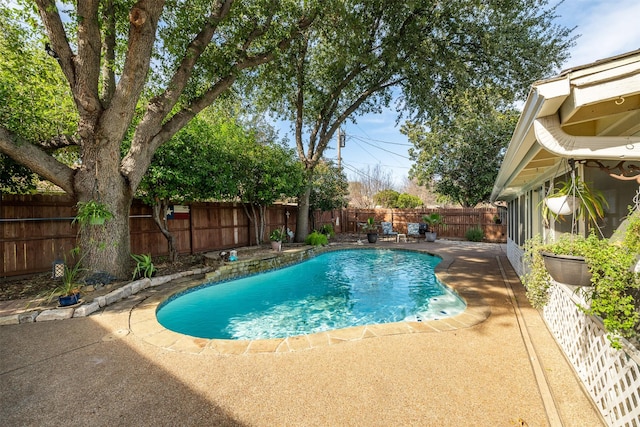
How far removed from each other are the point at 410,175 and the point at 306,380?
15.8 m

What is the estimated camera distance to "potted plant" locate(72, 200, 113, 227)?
4.71 m

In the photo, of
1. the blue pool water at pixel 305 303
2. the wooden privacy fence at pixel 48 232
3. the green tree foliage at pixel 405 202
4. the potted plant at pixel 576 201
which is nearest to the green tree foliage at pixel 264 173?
the wooden privacy fence at pixel 48 232

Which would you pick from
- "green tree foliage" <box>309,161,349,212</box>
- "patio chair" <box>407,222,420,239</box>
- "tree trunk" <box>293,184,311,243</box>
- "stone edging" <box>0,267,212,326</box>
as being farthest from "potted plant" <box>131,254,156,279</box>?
"patio chair" <box>407,222,420,239</box>

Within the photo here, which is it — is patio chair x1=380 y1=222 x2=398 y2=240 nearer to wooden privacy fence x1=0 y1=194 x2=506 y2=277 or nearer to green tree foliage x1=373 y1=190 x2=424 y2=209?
wooden privacy fence x1=0 y1=194 x2=506 y2=277

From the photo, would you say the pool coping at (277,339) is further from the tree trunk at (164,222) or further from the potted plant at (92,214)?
the tree trunk at (164,222)

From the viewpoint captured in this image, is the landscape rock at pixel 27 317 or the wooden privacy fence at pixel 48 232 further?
the wooden privacy fence at pixel 48 232

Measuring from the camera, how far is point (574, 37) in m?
7.55

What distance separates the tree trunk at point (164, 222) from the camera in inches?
278

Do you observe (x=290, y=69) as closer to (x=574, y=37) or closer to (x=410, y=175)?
(x=574, y=37)

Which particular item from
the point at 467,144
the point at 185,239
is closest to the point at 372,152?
the point at 467,144

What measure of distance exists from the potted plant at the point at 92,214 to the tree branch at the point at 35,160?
576 mm

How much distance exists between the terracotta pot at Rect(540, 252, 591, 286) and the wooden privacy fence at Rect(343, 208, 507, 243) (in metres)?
13.2

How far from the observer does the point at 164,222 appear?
759 cm

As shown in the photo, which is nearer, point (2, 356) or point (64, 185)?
point (2, 356)
